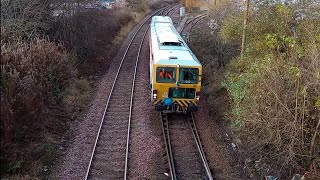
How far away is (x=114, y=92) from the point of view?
783 inches

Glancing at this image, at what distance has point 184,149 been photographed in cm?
1386

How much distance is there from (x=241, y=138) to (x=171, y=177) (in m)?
3.59

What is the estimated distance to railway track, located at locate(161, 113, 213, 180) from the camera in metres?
12.2

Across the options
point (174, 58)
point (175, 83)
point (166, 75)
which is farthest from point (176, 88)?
point (174, 58)

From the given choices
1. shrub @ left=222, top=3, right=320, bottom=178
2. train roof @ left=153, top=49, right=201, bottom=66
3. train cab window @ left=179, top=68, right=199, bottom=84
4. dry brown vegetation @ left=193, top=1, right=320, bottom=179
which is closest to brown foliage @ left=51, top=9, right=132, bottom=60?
train roof @ left=153, top=49, right=201, bottom=66

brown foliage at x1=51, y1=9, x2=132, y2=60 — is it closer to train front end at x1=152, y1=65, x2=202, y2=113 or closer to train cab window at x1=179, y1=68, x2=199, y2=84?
train front end at x1=152, y1=65, x2=202, y2=113

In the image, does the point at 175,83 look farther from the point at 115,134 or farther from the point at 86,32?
the point at 86,32

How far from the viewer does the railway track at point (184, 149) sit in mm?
12180

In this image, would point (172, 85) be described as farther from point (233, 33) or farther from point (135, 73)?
point (135, 73)

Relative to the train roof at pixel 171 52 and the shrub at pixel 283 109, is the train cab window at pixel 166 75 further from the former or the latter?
the shrub at pixel 283 109

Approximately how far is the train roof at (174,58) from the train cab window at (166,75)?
286 millimetres

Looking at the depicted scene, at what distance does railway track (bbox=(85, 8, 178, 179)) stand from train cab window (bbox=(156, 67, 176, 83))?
2.14m

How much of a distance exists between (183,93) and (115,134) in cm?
326

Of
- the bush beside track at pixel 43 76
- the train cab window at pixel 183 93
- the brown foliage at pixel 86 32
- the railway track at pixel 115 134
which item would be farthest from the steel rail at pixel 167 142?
the brown foliage at pixel 86 32
